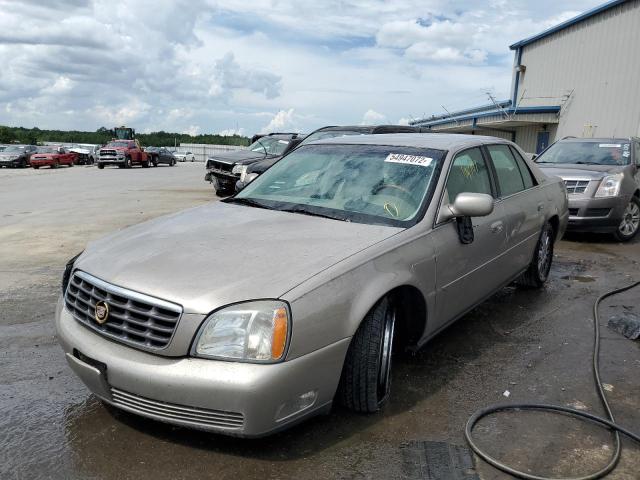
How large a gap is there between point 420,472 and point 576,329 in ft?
8.45

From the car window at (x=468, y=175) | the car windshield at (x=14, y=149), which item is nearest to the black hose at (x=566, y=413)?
the car window at (x=468, y=175)

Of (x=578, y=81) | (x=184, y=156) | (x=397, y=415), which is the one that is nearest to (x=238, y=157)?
(x=397, y=415)

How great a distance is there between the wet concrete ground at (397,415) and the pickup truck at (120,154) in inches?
1095

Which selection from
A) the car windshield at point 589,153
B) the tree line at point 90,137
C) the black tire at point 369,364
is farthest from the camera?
the tree line at point 90,137

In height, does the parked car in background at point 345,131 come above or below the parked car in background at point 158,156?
above

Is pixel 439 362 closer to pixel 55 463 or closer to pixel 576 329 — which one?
pixel 576 329

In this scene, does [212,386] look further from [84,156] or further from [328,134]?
[84,156]

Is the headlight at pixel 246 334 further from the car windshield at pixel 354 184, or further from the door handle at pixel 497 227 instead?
the door handle at pixel 497 227

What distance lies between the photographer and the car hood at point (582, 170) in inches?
324

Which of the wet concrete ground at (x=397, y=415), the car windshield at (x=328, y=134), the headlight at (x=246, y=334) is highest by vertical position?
the car windshield at (x=328, y=134)

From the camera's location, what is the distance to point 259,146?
49.7 feet

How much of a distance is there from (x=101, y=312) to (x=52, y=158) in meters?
35.4

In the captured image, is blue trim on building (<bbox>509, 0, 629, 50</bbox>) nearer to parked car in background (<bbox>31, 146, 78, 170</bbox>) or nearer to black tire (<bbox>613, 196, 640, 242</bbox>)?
black tire (<bbox>613, 196, 640, 242</bbox>)

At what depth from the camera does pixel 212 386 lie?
2383mm
